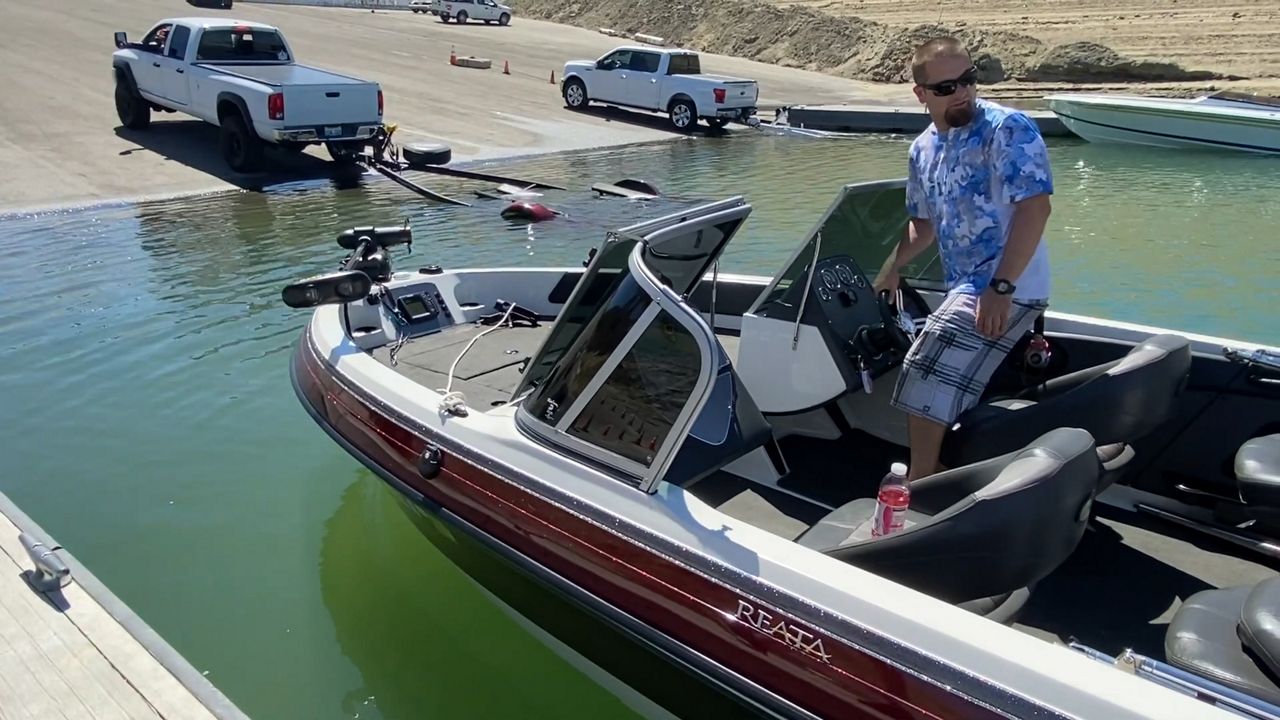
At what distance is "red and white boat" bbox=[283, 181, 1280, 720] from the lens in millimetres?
2562

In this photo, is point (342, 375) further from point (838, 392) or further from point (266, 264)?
point (266, 264)

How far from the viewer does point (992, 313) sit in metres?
3.38

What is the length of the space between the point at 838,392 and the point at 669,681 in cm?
159

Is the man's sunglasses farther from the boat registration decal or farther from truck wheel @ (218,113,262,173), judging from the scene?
truck wheel @ (218,113,262,173)

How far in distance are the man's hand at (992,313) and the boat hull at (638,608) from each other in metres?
1.31

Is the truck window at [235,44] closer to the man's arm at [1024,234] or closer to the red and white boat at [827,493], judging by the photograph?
the red and white boat at [827,493]

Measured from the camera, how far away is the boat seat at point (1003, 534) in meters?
2.67

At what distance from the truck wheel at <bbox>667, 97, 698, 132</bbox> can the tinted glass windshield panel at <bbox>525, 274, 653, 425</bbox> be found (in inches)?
710

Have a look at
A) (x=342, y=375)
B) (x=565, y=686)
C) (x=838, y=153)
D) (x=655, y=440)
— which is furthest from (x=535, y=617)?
(x=838, y=153)

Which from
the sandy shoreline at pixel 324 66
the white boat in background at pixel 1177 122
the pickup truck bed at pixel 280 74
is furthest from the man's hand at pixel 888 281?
the white boat in background at pixel 1177 122

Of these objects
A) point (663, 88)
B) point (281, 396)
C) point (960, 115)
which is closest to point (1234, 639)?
point (960, 115)

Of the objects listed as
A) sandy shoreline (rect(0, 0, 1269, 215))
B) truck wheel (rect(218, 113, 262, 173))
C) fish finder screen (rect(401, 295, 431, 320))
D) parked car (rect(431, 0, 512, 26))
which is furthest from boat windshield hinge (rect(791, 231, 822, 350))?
parked car (rect(431, 0, 512, 26))

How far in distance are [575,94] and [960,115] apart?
2005 cm

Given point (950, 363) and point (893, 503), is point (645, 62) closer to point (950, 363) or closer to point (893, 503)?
point (950, 363)
